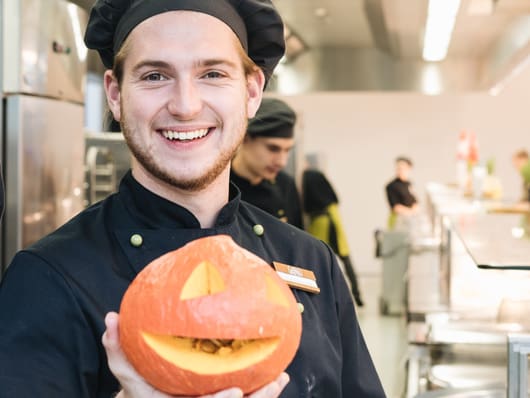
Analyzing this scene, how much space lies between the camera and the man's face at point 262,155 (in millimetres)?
3877

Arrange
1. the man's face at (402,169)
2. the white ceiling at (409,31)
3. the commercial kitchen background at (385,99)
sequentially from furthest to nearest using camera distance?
the man's face at (402,169)
the commercial kitchen background at (385,99)
the white ceiling at (409,31)

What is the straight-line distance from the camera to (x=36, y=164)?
10.5ft

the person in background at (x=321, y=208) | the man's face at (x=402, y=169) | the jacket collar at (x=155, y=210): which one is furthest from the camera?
the man's face at (x=402, y=169)

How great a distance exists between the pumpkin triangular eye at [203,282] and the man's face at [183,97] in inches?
14.6

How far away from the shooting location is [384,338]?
8.13 meters

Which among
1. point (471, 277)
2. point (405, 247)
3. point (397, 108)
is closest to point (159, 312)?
point (471, 277)

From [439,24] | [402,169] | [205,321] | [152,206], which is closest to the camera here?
[205,321]

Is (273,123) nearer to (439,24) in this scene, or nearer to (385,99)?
(439,24)

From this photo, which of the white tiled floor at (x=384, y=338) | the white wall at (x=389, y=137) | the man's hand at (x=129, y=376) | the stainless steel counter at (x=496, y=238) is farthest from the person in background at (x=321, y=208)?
the man's hand at (x=129, y=376)

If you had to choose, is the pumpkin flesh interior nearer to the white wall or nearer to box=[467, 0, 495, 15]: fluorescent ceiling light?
box=[467, 0, 495, 15]: fluorescent ceiling light

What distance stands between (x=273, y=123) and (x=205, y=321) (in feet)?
10.1

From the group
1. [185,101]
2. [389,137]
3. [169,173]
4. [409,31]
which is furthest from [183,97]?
[389,137]

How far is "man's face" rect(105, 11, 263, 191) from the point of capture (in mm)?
1292

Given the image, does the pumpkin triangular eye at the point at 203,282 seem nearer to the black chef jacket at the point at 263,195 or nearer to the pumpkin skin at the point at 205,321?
the pumpkin skin at the point at 205,321
